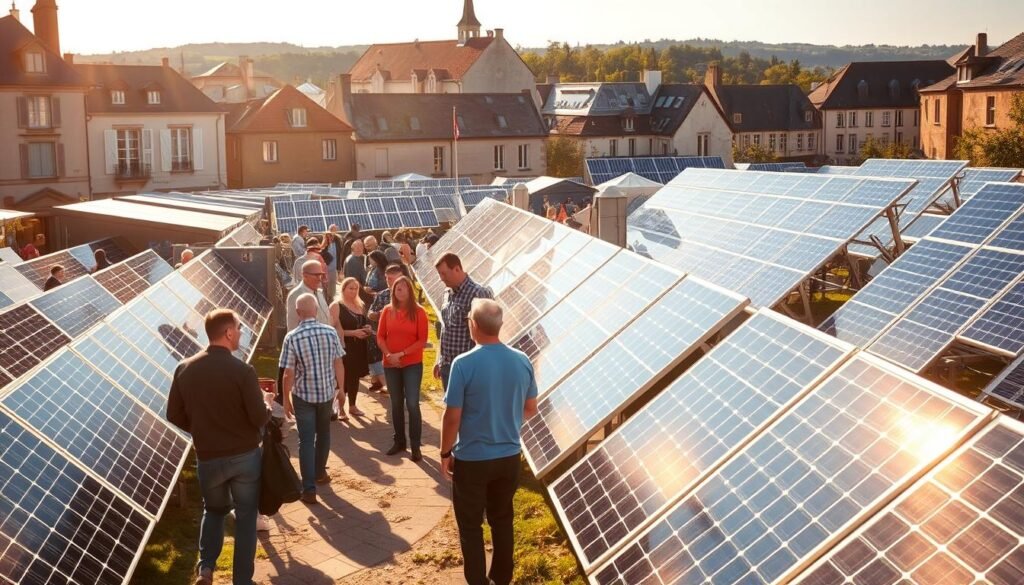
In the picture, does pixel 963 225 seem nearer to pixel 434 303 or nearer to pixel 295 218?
Answer: pixel 434 303

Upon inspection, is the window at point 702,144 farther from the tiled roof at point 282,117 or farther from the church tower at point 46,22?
the church tower at point 46,22

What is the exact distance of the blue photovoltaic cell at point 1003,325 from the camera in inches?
541

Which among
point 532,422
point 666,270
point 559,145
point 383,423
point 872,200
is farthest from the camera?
point 559,145

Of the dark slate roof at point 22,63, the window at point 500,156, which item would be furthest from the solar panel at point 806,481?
the window at point 500,156

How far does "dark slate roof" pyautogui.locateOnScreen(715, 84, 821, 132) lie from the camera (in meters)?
108

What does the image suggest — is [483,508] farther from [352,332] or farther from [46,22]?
[46,22]

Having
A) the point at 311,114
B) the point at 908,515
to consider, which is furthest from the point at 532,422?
the point at 311,114

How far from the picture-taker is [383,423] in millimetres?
14156

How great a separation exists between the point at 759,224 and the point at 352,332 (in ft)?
34.8

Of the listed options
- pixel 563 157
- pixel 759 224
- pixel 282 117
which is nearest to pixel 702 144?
pixel 563 157

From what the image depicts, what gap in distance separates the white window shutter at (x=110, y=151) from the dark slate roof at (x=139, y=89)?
1.29m

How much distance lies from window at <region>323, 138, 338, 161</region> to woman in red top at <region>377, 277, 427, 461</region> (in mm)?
59755

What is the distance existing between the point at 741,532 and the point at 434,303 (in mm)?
12279

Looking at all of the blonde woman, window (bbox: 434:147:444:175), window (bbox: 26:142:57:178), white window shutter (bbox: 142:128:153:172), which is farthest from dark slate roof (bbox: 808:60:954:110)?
the blonde woman
